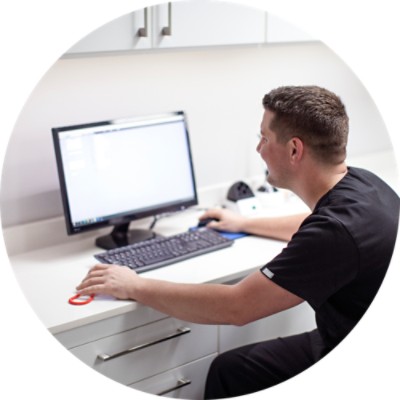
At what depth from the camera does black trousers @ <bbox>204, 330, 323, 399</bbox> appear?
1.91 m

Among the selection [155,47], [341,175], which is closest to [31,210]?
[155,47]

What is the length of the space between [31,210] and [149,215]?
0.37 m

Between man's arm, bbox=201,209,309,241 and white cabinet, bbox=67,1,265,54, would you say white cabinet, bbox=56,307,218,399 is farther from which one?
white cabinet, bbox=67,1,265,54

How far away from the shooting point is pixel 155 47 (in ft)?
6.19

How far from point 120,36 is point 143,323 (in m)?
0.77

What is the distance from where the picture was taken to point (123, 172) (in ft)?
7.00

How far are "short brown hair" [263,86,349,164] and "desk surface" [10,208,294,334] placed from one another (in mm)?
432

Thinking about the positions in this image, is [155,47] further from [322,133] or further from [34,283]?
[34,283]

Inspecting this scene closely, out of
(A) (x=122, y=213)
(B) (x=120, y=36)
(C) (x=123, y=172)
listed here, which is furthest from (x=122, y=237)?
(B) (x=120, y=36)

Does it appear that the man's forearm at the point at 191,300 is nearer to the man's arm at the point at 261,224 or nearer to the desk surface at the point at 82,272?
the desk surface at the point at 82,272

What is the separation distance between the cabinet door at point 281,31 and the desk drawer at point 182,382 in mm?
1003

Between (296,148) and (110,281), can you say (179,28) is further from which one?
(110,281)

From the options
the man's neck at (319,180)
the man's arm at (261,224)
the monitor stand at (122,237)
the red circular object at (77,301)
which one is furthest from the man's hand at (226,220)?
the red circular object at (77,301)

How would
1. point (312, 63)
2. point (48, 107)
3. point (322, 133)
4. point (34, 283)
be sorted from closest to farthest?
point (322, 133) < point (34, 283) < point (48, 107) < point (312, 63)
